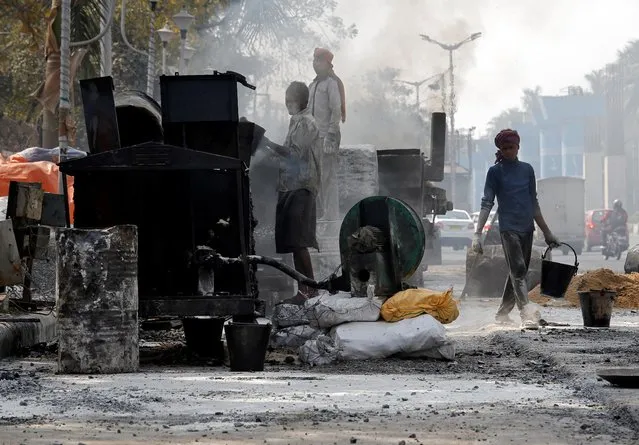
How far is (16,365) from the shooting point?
10547 mm

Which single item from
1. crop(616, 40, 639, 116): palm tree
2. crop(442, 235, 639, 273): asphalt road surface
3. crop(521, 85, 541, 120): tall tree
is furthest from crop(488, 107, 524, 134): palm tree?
crop(442, 235, 639, 273): asphalt road surface

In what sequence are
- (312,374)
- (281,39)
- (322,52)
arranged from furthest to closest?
(281,39)
(322,52)
(312,374)

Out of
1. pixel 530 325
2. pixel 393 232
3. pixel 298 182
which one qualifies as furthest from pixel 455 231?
pixel 393 232

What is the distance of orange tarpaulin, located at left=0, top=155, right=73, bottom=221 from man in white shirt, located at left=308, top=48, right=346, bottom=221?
5365 millimetres

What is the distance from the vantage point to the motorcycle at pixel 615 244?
146 ft

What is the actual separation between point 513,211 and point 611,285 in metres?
4.99

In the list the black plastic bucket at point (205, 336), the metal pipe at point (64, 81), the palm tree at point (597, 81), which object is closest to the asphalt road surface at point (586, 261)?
the metal pipe at point (64, 81)

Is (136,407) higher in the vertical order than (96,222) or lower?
lower

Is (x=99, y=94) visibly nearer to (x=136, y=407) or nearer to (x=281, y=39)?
(x=136, y=407)

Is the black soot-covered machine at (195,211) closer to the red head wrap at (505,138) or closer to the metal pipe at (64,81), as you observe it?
the red head wrap at (505,138)

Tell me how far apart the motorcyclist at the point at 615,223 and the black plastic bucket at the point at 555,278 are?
31.3 meters

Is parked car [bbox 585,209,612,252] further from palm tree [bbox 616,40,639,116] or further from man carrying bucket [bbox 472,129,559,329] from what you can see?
palm tree [bbox 616,40,639,116]

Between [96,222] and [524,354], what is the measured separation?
11.2 ft

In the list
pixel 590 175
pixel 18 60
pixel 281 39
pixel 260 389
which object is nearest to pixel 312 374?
pixel 260 389
